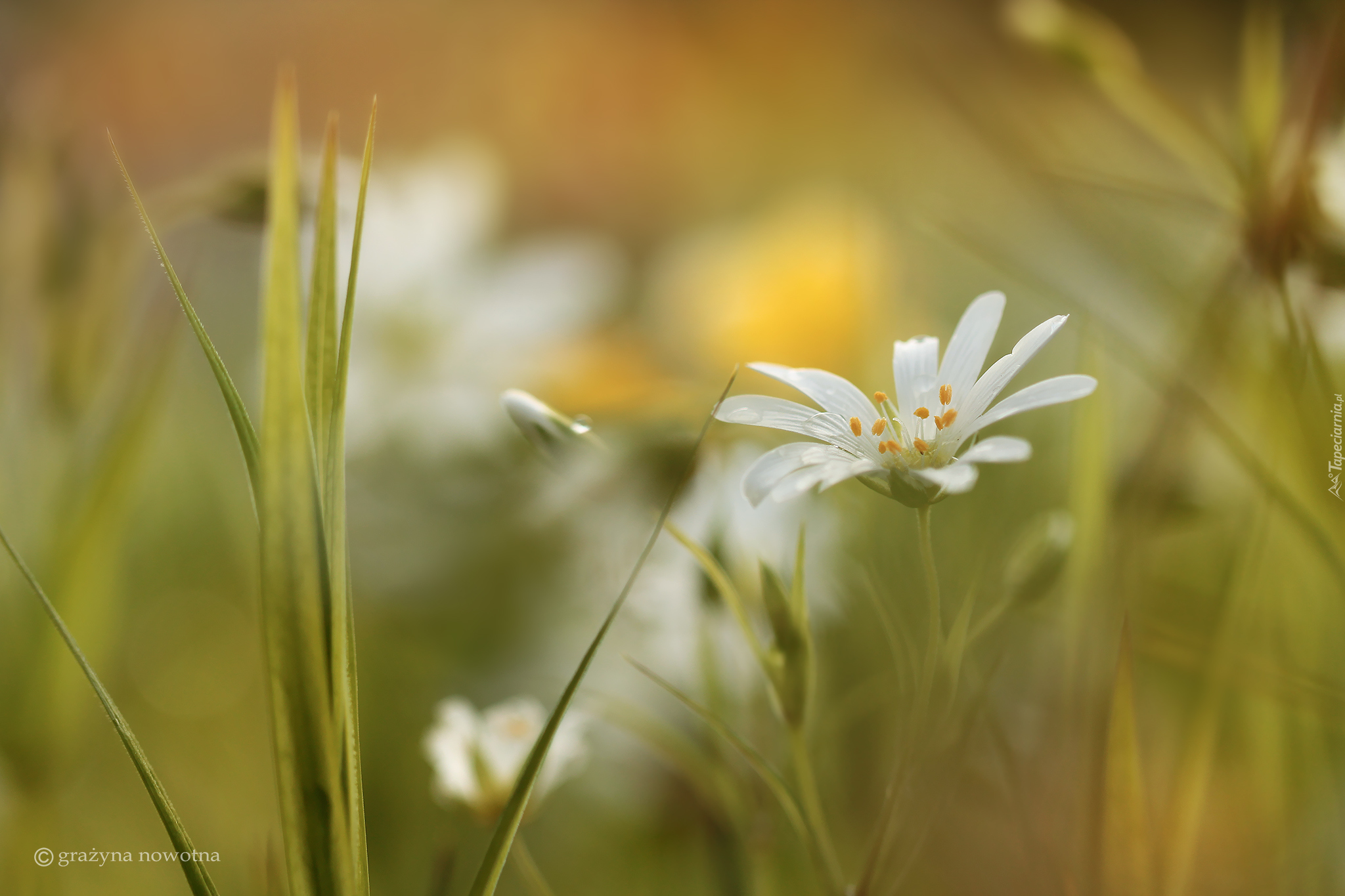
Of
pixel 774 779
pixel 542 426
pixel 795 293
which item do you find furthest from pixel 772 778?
pixel 795 293

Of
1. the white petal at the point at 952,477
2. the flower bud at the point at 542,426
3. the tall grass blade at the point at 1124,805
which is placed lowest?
the tall grass blade at the point at 1124,805

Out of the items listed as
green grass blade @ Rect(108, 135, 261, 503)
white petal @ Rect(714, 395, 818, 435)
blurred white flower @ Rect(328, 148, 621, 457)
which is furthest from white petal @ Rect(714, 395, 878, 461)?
blurred white flower @ Rect(328, 148, 621, 457)

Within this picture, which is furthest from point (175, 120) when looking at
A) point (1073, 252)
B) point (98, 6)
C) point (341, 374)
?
point (341, 374)

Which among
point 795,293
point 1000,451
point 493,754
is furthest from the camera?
point 795,293

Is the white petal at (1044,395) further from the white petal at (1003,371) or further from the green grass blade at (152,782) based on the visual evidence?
the green grass blade at (152,782)

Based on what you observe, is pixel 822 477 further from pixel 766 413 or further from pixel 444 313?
pixel 444 313

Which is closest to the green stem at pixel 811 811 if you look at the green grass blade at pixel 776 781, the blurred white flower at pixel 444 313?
the green grass blade at pixel 776 781

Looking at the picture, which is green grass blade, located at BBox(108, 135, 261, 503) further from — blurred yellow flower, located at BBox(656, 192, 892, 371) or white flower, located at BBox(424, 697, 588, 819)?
blurred yellow flower, located at BBox(656, 192, 892, 371)
